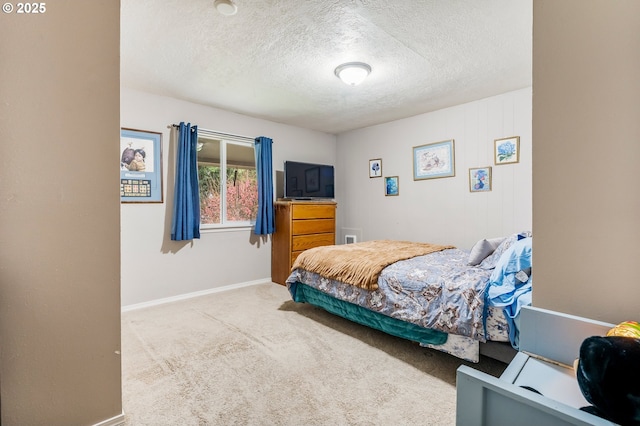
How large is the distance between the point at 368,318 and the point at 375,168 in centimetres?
277

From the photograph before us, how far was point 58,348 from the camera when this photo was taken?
130cm

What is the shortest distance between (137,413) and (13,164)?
136cm

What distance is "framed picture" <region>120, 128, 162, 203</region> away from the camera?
3184 millimetres

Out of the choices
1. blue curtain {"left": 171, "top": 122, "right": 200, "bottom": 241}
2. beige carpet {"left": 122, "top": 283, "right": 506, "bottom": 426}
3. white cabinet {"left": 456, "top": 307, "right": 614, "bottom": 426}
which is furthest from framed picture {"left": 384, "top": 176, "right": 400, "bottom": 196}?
white cabinet {"left": 456, "top": 307, "right": 614, "bottom": 426}

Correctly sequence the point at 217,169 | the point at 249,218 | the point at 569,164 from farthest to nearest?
the point at 249,218
the point at 217,169
the point at 569,164

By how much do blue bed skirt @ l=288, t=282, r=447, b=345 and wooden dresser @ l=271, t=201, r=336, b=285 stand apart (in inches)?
39.8

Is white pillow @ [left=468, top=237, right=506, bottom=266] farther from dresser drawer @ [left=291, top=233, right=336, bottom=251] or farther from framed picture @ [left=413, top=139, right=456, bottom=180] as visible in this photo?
dresser drawer @ [left=291, top=233, right=336, bottom=251]

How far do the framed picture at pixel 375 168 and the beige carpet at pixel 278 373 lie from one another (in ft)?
8.21

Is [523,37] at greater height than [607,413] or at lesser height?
greater

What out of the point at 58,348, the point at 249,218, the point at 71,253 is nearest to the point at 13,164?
the point at 71,253

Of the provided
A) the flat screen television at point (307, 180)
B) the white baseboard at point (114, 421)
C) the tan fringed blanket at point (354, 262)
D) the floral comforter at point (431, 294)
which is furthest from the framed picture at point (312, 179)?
the white baseboard at point (114, 421)

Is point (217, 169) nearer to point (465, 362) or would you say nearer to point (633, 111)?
point (465, 362)

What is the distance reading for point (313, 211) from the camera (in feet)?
14.1

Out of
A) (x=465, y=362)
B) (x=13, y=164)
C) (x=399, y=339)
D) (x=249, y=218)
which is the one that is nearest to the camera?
(x=13, y=164)
